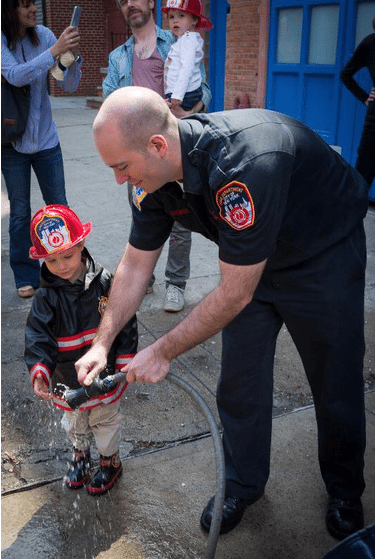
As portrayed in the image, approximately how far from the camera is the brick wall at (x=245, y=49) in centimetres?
786

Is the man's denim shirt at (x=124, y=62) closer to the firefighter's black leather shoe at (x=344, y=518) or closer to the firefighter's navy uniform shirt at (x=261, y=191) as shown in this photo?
the firefighter's navy uniform shirt at (x=261, y=191)

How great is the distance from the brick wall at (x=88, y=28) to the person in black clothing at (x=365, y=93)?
1263cm

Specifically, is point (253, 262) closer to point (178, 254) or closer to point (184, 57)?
point (178, 254)

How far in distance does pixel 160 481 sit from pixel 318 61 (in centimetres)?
557

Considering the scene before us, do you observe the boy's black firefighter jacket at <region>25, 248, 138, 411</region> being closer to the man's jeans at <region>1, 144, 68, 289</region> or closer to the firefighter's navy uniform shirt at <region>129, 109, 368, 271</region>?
the firefighter's navy uniform shirt at <region>129, 109, 368, 271</region>

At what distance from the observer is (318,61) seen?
6.89 meters

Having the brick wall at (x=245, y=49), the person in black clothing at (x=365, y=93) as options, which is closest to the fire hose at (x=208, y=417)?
the person in black clothing at (x=365, y=93)

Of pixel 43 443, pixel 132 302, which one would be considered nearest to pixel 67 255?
pixel 132 302

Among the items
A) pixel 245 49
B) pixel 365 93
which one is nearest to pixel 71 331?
pixel 365 93

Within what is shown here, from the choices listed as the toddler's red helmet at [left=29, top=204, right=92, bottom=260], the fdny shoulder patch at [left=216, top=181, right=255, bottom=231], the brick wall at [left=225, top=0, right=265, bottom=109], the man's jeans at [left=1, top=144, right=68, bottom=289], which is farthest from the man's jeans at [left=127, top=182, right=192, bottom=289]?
the brick wall at [left=225, top=0, right=265, bottom=109]

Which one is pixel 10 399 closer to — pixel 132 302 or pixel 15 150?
pixel 132 302

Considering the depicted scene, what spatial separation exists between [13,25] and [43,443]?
2.63 metres

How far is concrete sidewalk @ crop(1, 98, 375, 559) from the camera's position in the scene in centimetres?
239

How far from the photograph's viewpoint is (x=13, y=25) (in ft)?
12.9
